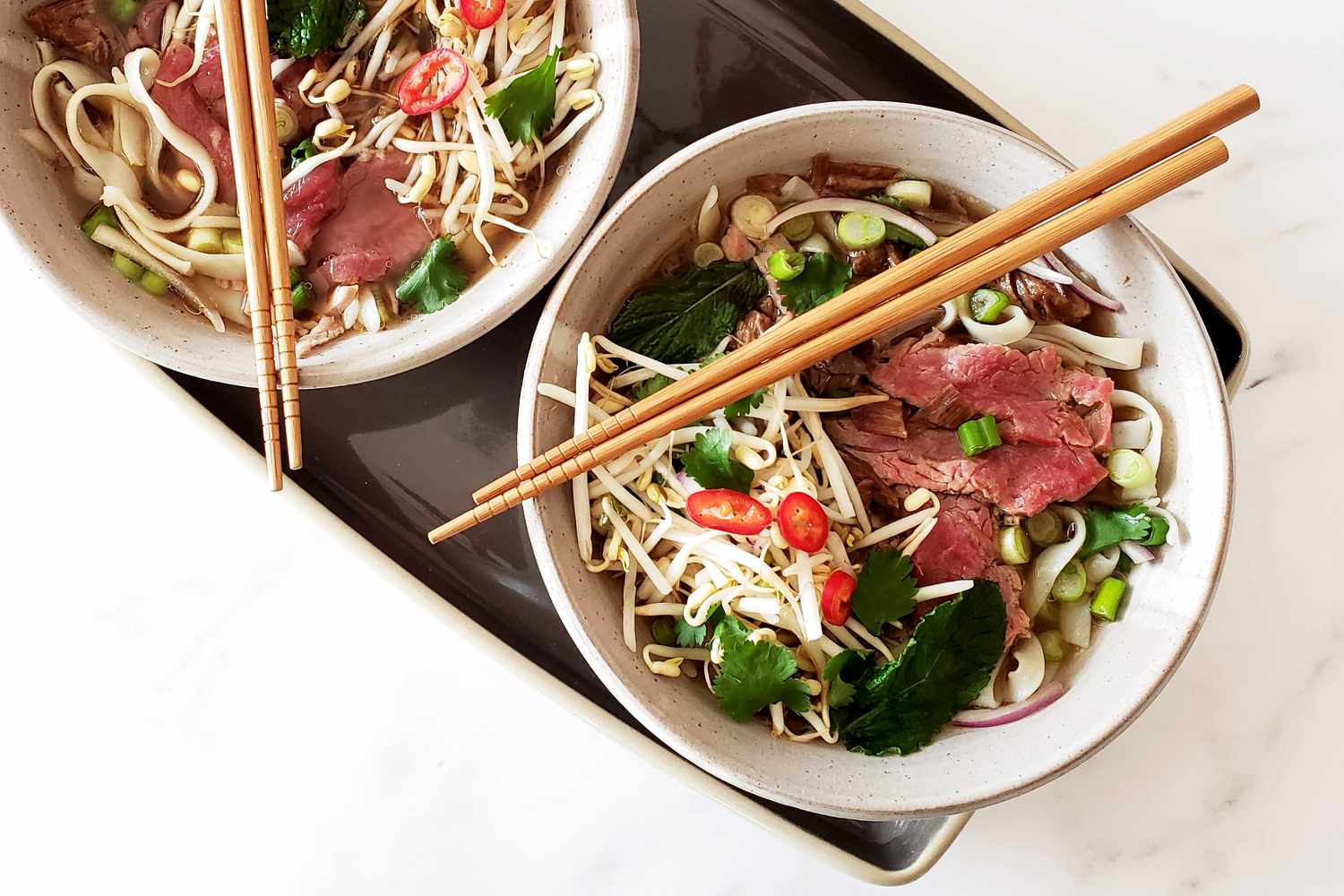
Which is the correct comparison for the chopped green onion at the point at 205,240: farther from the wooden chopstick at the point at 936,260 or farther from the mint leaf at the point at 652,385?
the mint leaf at the point at 652,385

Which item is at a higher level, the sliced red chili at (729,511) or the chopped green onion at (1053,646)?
the sliced red chili at (729,511)

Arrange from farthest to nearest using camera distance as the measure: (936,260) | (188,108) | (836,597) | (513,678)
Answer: (513,678) → (188,108) → (836,597) → (936,260)

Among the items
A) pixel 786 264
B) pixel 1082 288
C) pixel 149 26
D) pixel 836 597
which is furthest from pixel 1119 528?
pixel 149 26

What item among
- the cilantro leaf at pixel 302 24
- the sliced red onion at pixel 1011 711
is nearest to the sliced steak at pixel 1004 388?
the sliced red onion at pixel 1011 711

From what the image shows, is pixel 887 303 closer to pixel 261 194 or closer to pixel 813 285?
pixel 813 285

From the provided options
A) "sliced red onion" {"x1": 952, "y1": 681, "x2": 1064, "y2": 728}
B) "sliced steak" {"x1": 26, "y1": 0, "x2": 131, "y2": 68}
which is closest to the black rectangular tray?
"sliced red onion" {"x1": 952, "y1": 681, "x2": 1064, "y2": 728}

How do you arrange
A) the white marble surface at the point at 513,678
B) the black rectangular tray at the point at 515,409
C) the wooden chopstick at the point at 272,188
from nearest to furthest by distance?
the wooden chopstick at the point at 272,188 → the black rectangular tray at the point at 515,409 → the white marble surface at the point at 513,678
